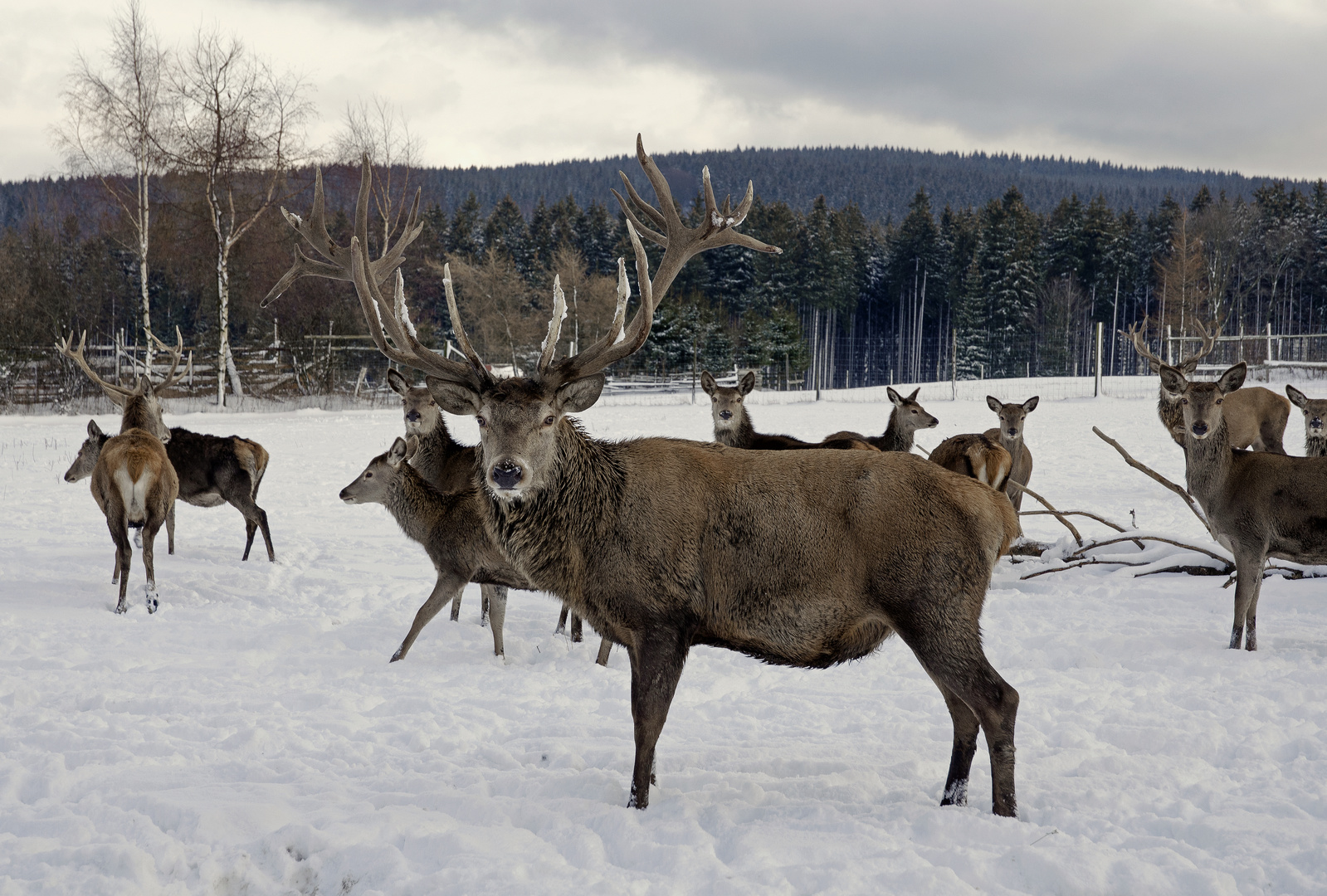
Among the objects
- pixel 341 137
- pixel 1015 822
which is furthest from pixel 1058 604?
pixel 341 137

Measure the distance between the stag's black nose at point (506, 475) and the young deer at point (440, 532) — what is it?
7.56 ft

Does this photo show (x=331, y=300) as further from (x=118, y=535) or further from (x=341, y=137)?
(x=118, y=535)

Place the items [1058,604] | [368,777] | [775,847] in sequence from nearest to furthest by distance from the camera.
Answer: [775,847] < [368,777] < [1058,604]

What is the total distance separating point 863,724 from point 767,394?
32386 mm

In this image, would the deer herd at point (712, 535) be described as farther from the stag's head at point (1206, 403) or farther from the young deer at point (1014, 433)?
the young deer at point (1014, 433)

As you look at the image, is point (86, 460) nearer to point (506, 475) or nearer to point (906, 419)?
point (506, 475)

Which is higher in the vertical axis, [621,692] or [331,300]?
[331,300]

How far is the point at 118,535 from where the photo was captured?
27.7 ft

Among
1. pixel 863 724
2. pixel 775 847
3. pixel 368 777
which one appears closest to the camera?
pixel 775 847

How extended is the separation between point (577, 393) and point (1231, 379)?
256 inches

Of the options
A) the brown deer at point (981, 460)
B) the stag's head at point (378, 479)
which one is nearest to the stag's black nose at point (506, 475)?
the stag's head at point (378, 479)

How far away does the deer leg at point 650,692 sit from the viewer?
13.7 feet

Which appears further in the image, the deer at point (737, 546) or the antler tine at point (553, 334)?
the antler tine at point (553, 334)

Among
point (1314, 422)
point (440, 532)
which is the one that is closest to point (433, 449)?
point (440, 532)
